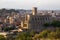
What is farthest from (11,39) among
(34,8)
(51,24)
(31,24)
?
(34,8)

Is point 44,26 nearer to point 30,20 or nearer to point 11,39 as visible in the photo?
point 30,20

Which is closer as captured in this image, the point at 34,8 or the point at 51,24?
the point at 51,24

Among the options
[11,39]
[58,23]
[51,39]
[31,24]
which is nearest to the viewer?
[51,39]

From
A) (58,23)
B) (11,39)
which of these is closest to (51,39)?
(11,39)

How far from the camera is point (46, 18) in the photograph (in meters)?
23.9

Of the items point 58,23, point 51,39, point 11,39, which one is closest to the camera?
point 51,39

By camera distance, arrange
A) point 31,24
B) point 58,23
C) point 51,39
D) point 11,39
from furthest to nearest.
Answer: point 58,23
point 31,24
point 11,39
point 51,39

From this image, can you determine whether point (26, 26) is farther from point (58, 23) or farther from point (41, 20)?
point (58, 23)

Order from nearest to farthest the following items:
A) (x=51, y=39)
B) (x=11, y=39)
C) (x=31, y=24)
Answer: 1. (x=51, y=39)
2. (x=11, y=39)
3. (x=31, y=24)

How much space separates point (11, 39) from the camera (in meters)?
15.3

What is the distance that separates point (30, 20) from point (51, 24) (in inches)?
79.6

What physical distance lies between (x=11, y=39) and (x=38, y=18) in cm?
812

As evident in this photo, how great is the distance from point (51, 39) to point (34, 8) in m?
12.4

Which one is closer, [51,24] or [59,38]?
[59,38]
